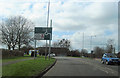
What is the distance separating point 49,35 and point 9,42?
74.5ft

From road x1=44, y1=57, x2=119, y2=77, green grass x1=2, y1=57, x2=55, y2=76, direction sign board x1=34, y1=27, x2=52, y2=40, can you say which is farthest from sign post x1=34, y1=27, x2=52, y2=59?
green grass x1=2, y1=57, x2=55, y2=76

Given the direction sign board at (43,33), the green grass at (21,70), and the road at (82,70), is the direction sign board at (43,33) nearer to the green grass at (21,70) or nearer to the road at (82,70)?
the road at (82,70)

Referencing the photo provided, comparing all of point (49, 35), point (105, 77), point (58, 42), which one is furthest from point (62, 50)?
point (105, 77)

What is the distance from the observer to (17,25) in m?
47.5

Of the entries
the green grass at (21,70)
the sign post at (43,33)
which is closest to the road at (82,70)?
the green grass at (21,70)

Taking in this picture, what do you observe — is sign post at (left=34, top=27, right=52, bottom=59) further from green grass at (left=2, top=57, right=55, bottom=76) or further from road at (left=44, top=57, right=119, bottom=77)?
green grass at (left=2, top=57, right=55, bottom=76)

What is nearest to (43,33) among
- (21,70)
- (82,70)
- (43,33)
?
(43,33)

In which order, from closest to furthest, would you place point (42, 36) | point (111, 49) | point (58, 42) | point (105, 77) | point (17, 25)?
point (105, 77) → point (42, 36) → point (17, 25) → point (111, 49) → point (58, 42)

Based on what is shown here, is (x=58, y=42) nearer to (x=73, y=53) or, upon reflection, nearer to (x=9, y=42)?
(x=73, y=53)

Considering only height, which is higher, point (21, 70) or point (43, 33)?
point (43, 33)

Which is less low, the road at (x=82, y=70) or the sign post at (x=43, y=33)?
the sign post at (x=43, y=33)

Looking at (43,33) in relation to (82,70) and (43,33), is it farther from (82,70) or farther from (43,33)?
(82,70)


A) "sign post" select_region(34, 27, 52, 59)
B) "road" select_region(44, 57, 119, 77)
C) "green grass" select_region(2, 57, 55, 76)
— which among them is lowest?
"road" select_region(44, 57, 119, 77)

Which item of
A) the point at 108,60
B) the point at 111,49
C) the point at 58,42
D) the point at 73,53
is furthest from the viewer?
the point at 58,42
